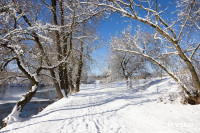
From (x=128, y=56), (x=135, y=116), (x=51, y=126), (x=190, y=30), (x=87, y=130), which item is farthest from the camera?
(x=128, y=56)

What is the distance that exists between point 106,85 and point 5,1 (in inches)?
639

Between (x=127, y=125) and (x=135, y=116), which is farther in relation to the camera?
(x=135, y=116)

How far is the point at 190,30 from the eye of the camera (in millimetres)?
6301

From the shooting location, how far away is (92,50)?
1496 cm

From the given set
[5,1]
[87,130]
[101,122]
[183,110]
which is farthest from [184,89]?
[5,1]

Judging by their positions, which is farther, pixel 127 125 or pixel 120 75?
pixel 120 75

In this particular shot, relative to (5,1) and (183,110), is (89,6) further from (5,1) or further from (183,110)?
(183,110)

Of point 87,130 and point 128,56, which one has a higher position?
point 128,56

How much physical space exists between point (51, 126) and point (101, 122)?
169cm

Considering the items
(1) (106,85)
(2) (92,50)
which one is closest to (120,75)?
(1) (106,85)

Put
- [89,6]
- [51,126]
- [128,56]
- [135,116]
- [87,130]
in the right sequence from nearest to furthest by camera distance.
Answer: [87,130], [51,126], [135,116], [89,6], [128,56]

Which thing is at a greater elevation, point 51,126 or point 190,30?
point 190,30

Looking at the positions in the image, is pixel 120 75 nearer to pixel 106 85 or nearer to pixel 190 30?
pixel 106 85

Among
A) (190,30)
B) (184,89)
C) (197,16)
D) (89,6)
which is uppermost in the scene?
(89,6)
